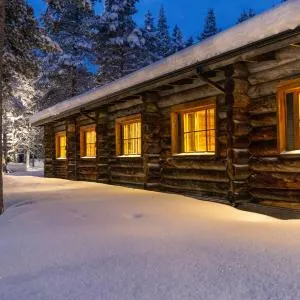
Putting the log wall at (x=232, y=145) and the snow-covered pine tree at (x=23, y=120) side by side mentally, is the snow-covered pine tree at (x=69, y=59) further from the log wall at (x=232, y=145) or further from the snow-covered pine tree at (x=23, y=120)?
the log wall at (x=232, y=145)

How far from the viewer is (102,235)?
5.30 m

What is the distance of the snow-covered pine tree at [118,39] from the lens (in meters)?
27.3

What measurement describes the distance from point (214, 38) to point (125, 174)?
257 inches

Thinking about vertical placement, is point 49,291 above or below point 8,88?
below

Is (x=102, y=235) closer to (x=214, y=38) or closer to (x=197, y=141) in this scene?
(x=214, y=38)

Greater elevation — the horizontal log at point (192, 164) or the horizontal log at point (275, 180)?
the horizontal log at point (192, 164)

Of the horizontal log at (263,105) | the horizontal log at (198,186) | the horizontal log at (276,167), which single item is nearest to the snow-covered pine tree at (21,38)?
the horizontal log at (198,186)

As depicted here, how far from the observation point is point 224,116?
8.67 meters

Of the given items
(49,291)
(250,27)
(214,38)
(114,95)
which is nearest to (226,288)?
(49,291)

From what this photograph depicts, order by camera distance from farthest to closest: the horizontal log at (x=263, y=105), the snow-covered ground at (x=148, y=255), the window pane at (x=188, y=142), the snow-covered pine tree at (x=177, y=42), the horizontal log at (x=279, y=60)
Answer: the snow-covered pine tree at (x=177, y=42) < the window pane at (x=188, y=142) < the horizontal log at (x=263, y=105) < the horizontal log at (x=279, y=60) < the snow-covered ground at (x=148, y=255)

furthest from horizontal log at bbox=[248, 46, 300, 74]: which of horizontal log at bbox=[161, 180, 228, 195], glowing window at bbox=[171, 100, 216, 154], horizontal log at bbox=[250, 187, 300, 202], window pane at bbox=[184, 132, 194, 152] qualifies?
window pane at bbox=[184, 132, 194, 152]

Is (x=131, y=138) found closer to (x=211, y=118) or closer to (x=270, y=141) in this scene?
(x=211, y=118)

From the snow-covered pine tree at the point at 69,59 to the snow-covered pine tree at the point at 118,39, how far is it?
1.02m

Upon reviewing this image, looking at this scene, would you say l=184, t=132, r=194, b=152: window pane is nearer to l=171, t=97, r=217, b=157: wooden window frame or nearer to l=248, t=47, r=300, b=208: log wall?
l=171, t=97, r=217, b=157: wooden window frame
